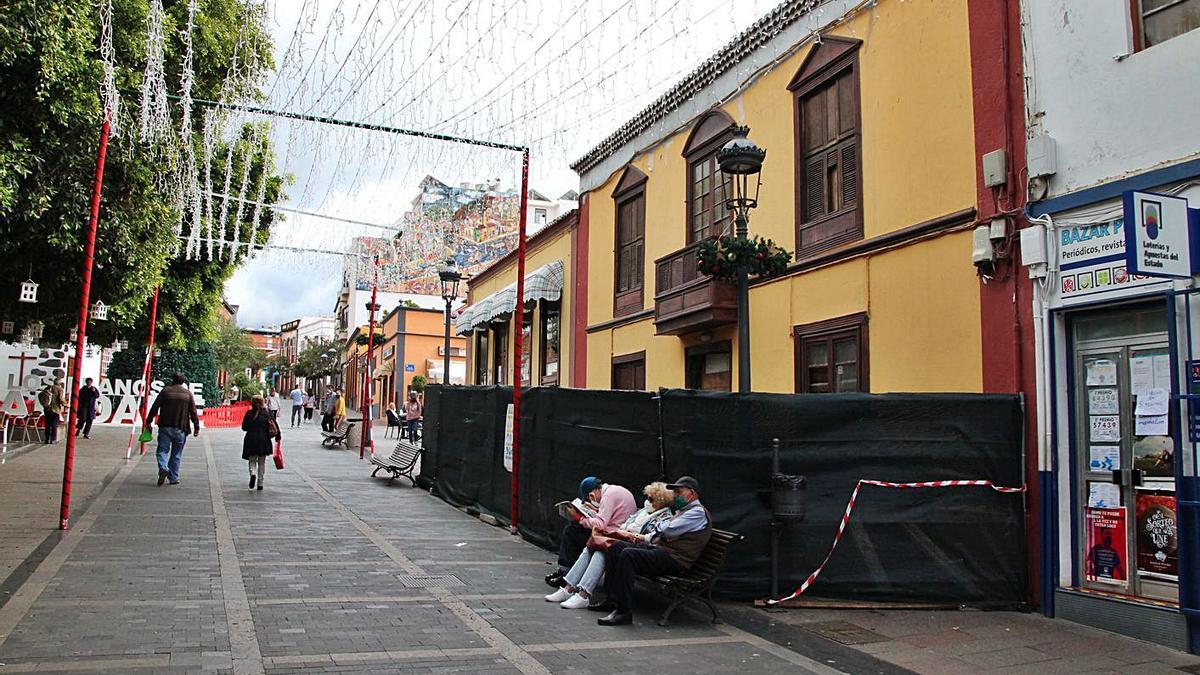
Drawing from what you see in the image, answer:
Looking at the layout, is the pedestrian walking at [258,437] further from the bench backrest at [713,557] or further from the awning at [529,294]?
the bench backrest at [713,557]

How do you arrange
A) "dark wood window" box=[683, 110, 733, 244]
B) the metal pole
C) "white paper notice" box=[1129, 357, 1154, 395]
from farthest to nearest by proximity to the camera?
"dark wood window" box=[683, 110, 733, 244] → the metal pole → "white paper notice" box=[1129, 357, 1154, 395]

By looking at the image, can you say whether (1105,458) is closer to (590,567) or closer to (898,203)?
(898,203)

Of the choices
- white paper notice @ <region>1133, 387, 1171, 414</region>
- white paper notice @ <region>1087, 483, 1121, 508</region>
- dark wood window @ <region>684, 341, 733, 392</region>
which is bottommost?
white paper notice @ <region>1087, 483, 1121, 508</region>

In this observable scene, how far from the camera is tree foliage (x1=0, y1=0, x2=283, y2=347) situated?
9.49 m

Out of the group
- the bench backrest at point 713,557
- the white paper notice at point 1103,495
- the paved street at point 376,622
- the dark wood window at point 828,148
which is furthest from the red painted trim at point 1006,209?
the bench backrest at point 713,557

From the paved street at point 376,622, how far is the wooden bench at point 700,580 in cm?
19

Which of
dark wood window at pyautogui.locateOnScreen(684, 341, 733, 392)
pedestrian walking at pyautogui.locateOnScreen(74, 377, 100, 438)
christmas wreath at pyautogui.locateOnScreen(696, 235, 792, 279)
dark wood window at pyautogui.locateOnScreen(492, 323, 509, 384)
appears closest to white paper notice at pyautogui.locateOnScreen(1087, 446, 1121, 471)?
christmas wreath at pyautogui.locateOnScreen(696, 235, 792, 279)

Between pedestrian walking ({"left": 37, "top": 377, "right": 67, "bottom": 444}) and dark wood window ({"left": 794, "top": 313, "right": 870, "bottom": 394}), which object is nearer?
dark wood window ({"left": 794, "top": 313, "right": 870, "bottom": 394})

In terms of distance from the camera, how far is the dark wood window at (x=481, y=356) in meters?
26.6

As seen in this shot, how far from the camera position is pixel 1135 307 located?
6918mm

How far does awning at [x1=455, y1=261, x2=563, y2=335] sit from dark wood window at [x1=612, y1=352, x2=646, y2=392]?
3.65 metres

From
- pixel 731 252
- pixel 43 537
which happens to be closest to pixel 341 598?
pixel 43 537

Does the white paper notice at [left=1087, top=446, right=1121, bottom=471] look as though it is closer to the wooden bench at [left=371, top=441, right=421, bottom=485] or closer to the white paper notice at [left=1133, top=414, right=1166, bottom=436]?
the white paper notice at [left=1133, top=414, right=1166, bottom=436]

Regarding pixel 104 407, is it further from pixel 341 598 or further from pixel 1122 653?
pixel 1122 653
